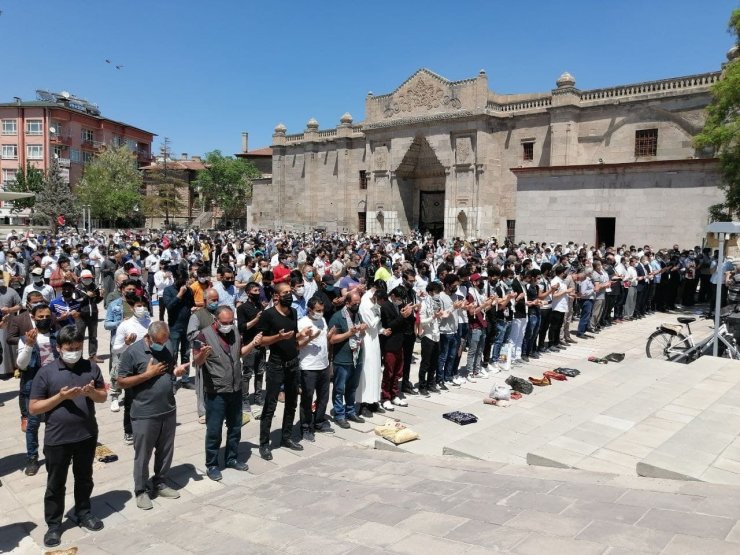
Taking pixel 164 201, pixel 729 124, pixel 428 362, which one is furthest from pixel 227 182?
pixel 428 362

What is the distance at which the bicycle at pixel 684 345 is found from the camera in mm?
10734

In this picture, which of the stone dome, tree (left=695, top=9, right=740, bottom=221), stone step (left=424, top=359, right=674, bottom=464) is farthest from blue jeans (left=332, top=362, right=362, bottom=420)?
the stone dome

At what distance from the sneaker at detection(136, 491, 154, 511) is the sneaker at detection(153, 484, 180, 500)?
0.49 ft

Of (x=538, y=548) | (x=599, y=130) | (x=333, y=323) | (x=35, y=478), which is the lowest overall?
(x=35, y=478)

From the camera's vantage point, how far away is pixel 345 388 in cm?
776

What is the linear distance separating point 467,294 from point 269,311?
430 centimetres

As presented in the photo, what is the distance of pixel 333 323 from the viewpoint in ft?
24.4

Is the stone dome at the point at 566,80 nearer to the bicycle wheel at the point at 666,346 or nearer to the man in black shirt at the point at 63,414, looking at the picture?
the bicycle wheel at the point at 666,346

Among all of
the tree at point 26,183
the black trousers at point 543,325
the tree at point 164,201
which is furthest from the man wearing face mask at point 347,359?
the tree at point 26,183

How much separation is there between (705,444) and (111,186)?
5732 cm

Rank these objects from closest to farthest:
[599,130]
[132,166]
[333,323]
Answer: [333,323]
[599,130]
[132,166]

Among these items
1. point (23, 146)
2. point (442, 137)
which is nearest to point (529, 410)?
point (442, 137)

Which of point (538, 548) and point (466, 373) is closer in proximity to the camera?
point (538, 548)

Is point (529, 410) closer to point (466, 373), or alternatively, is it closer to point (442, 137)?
point (466, 373)
